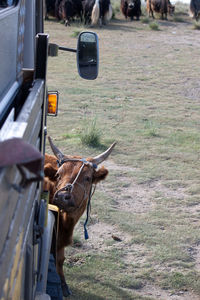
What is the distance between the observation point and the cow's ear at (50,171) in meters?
4.77

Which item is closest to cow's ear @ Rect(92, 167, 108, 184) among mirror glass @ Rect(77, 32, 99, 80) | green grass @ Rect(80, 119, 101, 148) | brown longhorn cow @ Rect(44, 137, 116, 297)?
brown longhorn cow @ Rect(44, 137, 116, 297)

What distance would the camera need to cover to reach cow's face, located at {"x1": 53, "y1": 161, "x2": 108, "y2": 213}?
4457mm

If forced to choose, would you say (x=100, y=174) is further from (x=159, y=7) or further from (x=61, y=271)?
(x=159, y=7)

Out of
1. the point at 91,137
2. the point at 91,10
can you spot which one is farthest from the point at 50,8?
the point at 91,137

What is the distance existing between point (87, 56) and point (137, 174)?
393 centimetres

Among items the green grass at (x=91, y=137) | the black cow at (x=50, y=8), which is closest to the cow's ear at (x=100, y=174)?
the green grass at (x=91, y=137)

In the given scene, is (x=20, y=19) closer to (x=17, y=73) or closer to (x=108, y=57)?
(x=17, y=73)

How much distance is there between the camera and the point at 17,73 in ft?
9.81

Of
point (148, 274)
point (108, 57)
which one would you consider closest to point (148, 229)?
point (148, 274)

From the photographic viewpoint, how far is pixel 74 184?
15.1ft

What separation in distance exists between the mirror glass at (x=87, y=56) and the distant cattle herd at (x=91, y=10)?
71.6ft

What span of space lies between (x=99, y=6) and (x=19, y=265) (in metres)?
25.8

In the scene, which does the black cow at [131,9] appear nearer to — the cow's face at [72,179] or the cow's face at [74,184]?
the cow's face at [72,179]

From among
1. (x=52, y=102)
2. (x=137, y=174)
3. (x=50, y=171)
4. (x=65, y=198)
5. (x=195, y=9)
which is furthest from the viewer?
(x=195, y=9)
